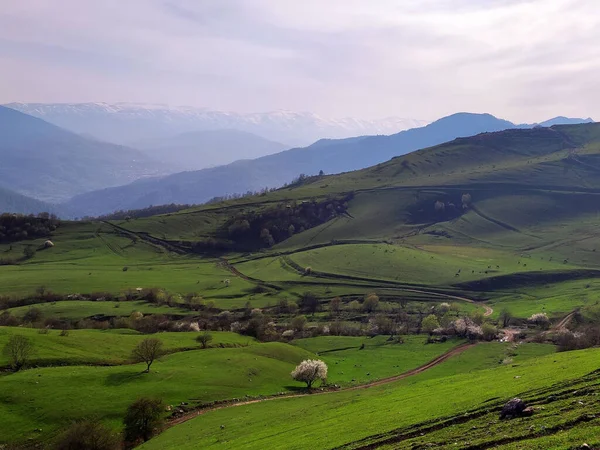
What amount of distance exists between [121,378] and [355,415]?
150ft

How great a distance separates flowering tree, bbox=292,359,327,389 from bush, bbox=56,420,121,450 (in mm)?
38536

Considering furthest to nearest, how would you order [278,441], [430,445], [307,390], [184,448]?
[307,390] < [184,448] < [278,441] < [430,445]

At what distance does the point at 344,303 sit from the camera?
183250mm

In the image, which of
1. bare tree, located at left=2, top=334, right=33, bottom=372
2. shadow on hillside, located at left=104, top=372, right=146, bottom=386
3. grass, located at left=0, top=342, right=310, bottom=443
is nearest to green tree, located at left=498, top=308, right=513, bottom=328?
grass, located at left=0, top=342, right=310, bottom=443

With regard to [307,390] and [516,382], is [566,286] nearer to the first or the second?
[307,390]

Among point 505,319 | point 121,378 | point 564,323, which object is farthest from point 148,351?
point 564,323

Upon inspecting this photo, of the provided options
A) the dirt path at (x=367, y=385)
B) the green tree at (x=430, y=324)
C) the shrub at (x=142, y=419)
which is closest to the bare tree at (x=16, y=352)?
the shrub at (x=142, y=419)

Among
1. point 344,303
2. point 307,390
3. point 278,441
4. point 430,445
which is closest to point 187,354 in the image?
point 307,390

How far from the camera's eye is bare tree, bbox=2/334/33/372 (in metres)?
A: 75.4

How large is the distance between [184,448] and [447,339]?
9013 centimetres

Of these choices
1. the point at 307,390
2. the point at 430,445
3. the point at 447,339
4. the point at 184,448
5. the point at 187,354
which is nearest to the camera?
the point at 430,445

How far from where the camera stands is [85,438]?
54156mm

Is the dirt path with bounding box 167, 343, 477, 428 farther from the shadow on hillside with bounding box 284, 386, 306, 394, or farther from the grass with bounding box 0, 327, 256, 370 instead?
the grass with bounding box 0, 327, 256, 370

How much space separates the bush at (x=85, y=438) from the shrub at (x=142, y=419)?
17.6 feet
